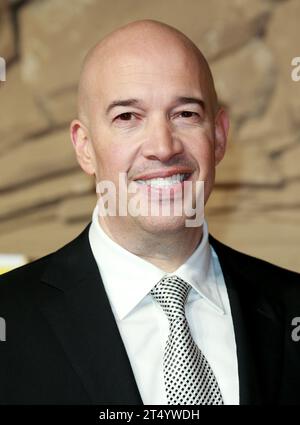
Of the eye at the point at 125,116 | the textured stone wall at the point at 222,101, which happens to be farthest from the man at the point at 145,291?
the textured stone wall at the point at 222,101

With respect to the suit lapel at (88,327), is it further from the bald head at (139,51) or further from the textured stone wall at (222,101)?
the textured stone wall at (222,101)

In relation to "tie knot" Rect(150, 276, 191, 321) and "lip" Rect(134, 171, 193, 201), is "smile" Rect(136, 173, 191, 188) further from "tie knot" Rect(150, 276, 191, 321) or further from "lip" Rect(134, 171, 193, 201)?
"tie knot" Rect(150, 276, 191, 321)

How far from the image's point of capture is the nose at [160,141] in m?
1.34

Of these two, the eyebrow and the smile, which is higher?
the eyebrow

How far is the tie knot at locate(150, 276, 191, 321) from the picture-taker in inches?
53.8

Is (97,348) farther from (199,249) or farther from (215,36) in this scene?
(215,36)

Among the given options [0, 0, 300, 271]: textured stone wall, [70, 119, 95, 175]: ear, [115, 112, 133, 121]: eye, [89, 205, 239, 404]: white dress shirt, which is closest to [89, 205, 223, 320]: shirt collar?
[89, 205, 239, 404]: white dress shirt

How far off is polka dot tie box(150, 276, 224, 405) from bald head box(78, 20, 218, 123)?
373 millimetres

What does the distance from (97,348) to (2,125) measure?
120cm

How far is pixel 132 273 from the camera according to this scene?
1418 millimetres

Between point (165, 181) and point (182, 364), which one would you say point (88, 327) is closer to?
point (182, 364)

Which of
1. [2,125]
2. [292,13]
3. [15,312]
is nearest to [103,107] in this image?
[15,312]

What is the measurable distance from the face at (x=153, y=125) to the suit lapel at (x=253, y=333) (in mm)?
Answer: 196

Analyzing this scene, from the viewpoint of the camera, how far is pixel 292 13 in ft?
7.72
